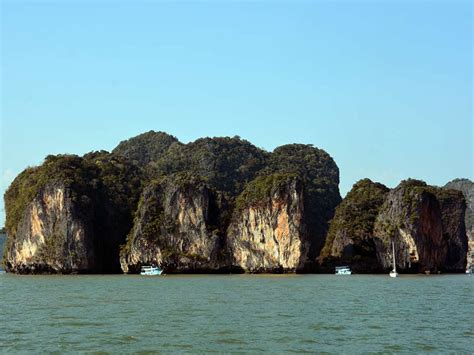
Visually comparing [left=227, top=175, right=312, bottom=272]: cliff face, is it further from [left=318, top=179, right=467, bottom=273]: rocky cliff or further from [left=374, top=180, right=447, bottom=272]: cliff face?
[left=374, top=180, right=447, bottom=272]: cliff face

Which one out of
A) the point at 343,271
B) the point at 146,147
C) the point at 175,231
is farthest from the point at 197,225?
the point at 146,147

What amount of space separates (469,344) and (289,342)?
5759 mm

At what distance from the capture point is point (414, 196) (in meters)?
83.3

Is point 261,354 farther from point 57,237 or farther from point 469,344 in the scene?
point 57,237

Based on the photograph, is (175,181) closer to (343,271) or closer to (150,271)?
(150,271)

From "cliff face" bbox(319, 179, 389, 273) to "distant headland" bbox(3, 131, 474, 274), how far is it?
128mm

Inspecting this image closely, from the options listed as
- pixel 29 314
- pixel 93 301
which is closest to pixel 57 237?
pixel 93 301

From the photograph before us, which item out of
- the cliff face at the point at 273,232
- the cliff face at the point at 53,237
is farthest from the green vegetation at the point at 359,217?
the cliff face at the point at 53,237

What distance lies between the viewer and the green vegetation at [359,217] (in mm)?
94081

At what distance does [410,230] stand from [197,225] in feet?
82.0

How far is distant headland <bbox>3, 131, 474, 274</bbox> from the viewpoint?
3359 inches

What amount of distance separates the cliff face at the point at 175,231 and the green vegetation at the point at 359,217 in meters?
15.4

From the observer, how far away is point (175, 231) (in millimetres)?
91562

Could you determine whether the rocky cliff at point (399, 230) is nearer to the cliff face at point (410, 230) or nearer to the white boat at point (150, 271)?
the cliff face at point (410, 230)
